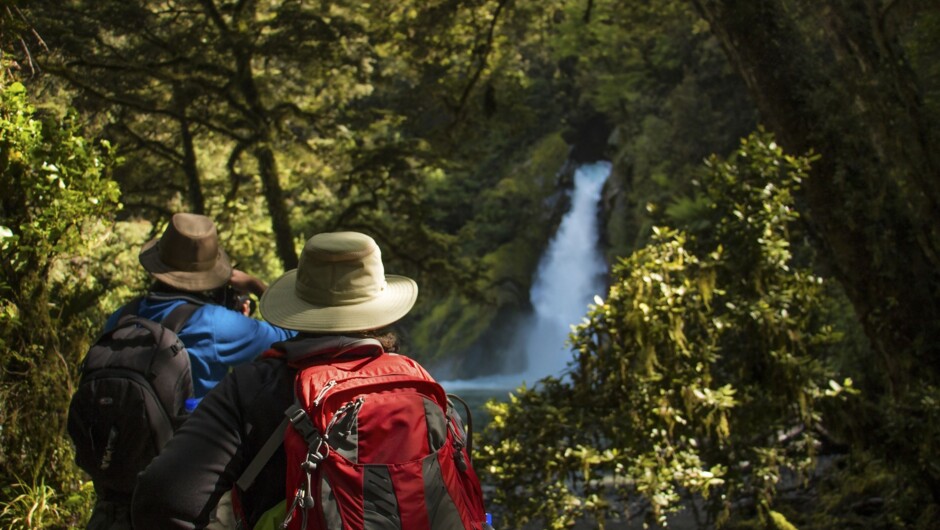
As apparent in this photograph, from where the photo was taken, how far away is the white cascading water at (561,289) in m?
30.6

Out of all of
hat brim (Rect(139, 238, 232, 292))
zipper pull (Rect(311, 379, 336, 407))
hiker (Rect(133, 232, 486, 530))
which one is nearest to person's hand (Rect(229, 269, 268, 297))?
hat brim (Rect(139, 238, 232, 292))

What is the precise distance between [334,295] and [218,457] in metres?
0.51

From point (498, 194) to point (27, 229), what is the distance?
97.5 feet

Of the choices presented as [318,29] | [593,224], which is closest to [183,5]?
[318,29]

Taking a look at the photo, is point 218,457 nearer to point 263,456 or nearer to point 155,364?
point 263,456

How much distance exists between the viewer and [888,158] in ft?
22.1

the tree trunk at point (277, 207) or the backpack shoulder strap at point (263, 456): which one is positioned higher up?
the tree trunk at point (277, 207)

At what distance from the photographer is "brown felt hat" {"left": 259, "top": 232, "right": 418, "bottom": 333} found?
238cm

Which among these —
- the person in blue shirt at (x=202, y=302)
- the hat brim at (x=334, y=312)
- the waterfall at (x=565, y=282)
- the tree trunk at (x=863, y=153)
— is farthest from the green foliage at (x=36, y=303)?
the waterfall at (x=565, y=282)

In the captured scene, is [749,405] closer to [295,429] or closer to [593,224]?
[295,429]

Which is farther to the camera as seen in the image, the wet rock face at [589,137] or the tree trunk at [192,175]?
the wet rock face at [589,137]

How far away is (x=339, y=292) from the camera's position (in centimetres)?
242

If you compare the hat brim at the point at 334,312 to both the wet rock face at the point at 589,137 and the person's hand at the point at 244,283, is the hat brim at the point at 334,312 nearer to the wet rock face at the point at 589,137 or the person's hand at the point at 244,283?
the person's hand at the point at 244,283

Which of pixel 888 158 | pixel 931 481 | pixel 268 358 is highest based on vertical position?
pixel 888 158
